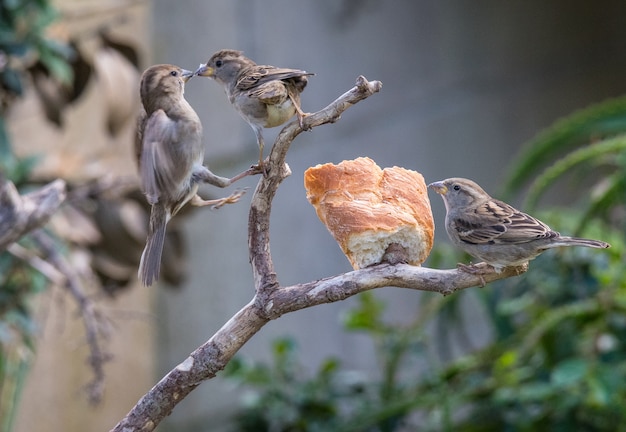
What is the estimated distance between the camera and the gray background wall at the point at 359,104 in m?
4.11

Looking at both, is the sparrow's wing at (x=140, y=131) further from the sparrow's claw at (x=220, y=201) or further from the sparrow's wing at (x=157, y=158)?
the sparrow's claw at (x=220, y=201)

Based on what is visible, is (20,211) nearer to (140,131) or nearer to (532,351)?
(140,131)

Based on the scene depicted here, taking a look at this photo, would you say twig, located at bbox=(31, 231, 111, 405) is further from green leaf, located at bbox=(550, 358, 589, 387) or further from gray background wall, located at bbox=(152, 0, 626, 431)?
gray background wall, located at bbox=(152, 0, 626, 431)

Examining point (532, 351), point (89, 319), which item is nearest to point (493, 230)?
point (89, 319)

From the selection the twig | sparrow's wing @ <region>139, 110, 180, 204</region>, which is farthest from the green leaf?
sparrow's wing @ <region>139, 110, 180, 204</region>

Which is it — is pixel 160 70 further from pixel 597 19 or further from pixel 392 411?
pixel 597 19

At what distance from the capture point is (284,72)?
1300mm

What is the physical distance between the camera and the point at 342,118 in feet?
13.9

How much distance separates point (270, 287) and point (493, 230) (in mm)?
442

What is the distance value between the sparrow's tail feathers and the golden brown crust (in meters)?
0.24

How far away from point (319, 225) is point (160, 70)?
303 centimetres

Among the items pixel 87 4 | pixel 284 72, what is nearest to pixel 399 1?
pixel 87 4

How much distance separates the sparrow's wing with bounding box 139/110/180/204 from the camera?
3.74 ft

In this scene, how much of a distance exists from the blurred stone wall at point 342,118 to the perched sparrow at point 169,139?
251 centimetres
